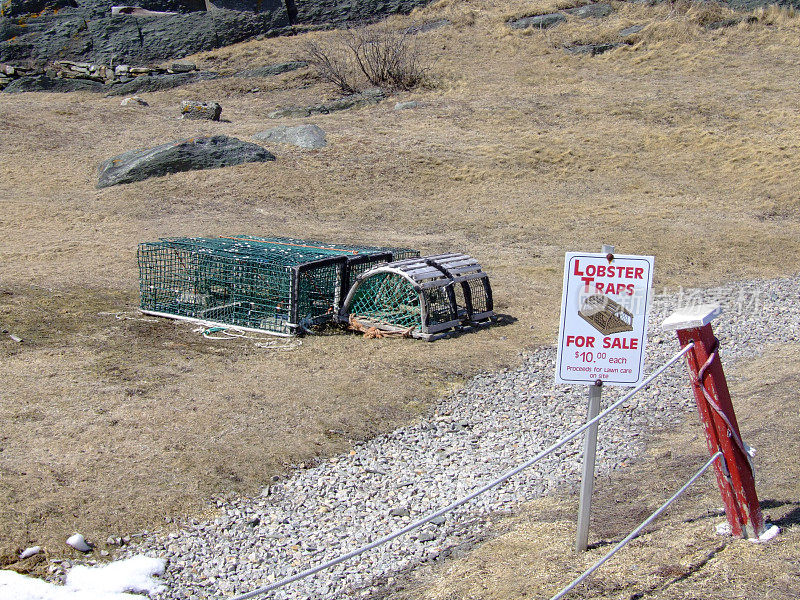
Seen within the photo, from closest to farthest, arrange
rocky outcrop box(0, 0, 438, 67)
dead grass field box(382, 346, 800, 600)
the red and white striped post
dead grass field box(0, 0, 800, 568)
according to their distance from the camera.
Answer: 1. dead grass field box(382, 346, 800, 600)
2. the red and white striped post
3. dead grass field box(0, 0, 800, 568)
4. rocky outcrop box(0, 0, 438, 67)

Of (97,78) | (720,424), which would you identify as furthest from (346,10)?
(720,424)

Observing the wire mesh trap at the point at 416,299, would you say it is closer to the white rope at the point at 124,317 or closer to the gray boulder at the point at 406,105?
the white rope at the point at 124,317

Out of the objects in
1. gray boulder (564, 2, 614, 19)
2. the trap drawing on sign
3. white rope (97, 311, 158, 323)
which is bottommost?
white rope (97, 311, 158, 323)

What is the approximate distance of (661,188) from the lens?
17578mm

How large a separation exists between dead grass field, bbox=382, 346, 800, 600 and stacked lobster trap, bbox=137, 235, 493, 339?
348 cm

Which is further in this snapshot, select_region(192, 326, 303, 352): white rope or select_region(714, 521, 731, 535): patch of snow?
select_region(192, 326, 303, 352): white rope

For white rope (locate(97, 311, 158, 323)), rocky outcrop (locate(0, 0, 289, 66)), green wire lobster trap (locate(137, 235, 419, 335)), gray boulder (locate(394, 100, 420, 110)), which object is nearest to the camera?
green wire lobster trap (locate(137, 235, 419, 335))

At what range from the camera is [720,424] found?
3.78 metres

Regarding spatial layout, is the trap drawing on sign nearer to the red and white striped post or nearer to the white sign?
the white sign

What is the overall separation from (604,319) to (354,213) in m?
12.8

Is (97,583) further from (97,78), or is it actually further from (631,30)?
(631,30)

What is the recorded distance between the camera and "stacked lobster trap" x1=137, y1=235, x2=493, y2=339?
8836 millimetres

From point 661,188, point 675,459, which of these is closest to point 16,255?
point 675,459

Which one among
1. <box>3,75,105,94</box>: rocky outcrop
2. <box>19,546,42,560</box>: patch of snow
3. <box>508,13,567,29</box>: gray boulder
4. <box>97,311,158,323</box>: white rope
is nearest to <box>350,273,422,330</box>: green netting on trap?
<box>97,311,158,323</box>: white rope
